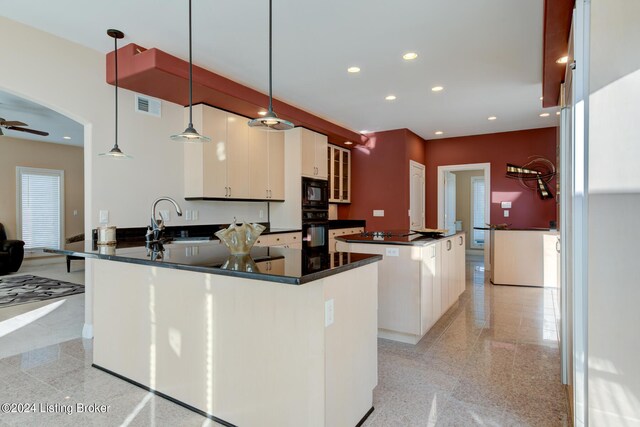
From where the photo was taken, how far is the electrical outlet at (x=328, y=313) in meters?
1.64

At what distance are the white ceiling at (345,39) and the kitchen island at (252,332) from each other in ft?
6.09

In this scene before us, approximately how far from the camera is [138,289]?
2.34 meters

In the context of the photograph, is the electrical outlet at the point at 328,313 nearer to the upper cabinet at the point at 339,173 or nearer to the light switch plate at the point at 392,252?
the light switch plate at the point at 392,252

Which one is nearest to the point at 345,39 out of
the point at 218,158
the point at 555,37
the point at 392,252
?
the point at 555,37

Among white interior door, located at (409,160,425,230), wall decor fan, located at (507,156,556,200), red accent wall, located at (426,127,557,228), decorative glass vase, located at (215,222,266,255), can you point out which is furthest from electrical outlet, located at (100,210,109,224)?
wall decor fan, located at (507,156,556,200)

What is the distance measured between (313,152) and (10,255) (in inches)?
229

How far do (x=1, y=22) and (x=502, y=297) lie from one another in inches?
237

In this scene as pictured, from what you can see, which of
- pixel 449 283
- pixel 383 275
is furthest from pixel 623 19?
pixel 449 283

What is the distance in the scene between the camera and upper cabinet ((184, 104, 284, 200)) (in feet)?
13.8

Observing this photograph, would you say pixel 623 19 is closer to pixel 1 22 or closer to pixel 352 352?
pixel 352 352

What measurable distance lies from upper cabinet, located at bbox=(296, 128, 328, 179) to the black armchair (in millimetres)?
5554

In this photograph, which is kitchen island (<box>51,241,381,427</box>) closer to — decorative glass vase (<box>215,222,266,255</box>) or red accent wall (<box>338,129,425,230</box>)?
decorative glass vase (<box>215,222,266,255</box>)

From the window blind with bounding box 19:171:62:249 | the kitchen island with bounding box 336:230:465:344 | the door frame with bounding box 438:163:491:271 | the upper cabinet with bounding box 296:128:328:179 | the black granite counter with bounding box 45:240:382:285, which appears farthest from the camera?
the window blind with bounding box 19:171:62:249

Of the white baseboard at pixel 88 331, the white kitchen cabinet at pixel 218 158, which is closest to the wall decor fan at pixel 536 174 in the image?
the white kitchen cabinet at pixel 218 158
